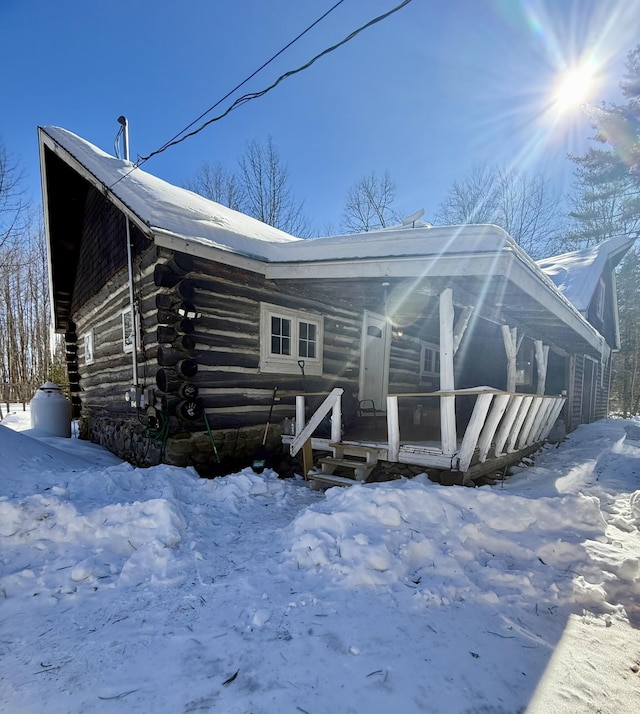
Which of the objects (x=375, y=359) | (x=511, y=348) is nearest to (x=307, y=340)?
(x=375, y=359)

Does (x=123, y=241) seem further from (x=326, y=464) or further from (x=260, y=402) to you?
(x=326, y=464)

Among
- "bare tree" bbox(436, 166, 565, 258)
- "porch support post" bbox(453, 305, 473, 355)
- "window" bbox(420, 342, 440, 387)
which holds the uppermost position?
"bare tree" bbox(436, 166, 565, 258)

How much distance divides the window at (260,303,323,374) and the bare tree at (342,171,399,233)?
17.6 meters

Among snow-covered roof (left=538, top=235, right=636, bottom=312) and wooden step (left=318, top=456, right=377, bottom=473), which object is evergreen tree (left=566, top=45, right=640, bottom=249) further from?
wooden step (left=318, top=456, right=377, bottom=473)

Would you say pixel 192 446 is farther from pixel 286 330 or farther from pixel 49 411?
pixel 49 411

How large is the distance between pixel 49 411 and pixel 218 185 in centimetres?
1819

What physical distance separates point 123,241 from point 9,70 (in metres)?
3.08

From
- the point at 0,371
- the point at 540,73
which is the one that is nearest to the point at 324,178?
the point at 540,73

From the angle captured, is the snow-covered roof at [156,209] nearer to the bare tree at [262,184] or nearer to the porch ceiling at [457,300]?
the porch ceiling at [457,300]

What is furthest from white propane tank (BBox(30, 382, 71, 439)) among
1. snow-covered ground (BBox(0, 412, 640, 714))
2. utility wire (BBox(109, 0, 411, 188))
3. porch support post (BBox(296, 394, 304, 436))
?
porch support post (BBox(296, 394, 304, 436))

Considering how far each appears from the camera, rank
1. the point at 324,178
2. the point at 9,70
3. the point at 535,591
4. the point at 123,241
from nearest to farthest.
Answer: the point at 535,591 < the point at 9,70 < the point at 123,241 < the point at 324,178

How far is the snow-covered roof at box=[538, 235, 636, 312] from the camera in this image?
11844mm

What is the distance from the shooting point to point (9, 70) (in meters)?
6.16

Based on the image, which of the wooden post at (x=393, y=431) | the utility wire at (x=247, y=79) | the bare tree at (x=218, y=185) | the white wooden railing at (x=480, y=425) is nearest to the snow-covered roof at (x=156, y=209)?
the utility wire at (x=247, y=79)
